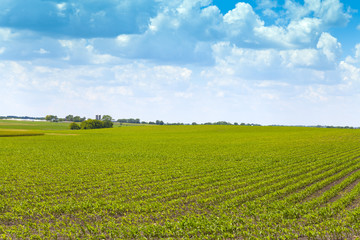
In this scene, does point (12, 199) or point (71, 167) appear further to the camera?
point (71, 167)

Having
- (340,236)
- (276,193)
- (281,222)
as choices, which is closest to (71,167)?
(276,193)

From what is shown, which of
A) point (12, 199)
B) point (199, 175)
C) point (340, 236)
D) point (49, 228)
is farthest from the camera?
point (199, 175)

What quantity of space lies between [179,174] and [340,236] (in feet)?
56.1

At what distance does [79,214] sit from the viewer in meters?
17.2

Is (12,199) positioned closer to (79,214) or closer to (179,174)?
(79,214)

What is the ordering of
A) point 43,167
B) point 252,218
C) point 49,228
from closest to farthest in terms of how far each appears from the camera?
point 49,228, point 252,218, point 43,167

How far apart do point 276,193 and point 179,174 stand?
10449 millimetres

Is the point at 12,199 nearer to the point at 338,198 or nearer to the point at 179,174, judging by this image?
the point at 179,174

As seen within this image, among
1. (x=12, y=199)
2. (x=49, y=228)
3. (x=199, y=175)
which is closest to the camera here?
(x=49, y=228)

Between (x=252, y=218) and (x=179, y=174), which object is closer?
(x=252, y=218)

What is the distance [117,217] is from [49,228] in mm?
3478

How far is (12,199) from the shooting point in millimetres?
20438

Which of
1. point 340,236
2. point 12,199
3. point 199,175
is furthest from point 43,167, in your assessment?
point 340,236

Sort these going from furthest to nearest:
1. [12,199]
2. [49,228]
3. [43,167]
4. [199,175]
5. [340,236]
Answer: [43,167]
[199,175]
[12,199]
[49,228]
[340,236]
